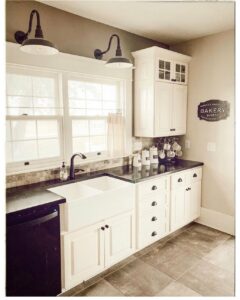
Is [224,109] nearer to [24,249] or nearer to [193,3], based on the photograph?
[193,3]

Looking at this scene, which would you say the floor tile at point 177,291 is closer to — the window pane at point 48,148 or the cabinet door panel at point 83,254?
the cabinet door panel at point 83,254

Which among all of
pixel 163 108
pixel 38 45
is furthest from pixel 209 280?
pixel 38 45

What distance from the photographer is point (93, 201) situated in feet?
6.89

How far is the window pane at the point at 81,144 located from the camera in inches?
107

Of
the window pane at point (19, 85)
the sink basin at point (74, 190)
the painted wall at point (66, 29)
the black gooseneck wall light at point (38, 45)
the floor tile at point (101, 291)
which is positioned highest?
the painted wall at point (66, 29)

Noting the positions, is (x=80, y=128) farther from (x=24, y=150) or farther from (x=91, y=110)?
(x=24, y=150)

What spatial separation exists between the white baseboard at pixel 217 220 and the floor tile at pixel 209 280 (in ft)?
2.75

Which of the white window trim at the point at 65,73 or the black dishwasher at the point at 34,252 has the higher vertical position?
the white window trim at the point at 65,73

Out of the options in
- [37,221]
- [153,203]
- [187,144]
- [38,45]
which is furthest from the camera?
[187,144]

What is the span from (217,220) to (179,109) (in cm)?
163

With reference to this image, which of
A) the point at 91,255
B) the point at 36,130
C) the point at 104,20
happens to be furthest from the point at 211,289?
the point at 104,20

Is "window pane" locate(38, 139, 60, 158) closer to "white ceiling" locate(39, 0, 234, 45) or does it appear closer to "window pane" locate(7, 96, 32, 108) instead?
"window pane" locate(7, 96, 32, 108)

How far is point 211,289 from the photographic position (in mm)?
2131

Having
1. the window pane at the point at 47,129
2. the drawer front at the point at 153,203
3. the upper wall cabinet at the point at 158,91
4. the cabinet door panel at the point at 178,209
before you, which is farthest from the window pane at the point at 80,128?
the cabinet door panel at the point at 178,209
